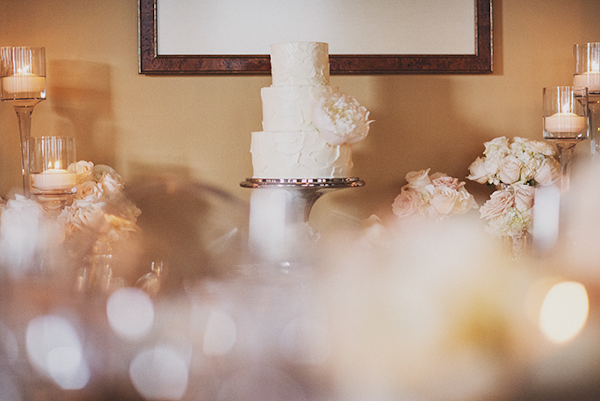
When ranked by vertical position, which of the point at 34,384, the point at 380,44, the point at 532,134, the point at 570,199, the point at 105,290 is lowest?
the point at 34,384

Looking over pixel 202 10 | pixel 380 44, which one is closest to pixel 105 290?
pixel 202 10

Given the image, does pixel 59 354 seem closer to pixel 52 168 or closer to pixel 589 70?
pixel 52 168

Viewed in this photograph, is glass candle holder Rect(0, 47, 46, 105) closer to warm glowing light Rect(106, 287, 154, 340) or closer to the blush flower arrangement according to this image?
warm glowing light Rect(106, 287, 154, 340)

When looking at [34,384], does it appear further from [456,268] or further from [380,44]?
[380,44]

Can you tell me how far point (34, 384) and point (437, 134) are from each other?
1490mm

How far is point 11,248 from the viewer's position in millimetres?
1925

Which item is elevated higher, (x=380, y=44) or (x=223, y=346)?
(x=380, y=44)

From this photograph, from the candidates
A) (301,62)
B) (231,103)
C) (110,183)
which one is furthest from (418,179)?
(110,183)

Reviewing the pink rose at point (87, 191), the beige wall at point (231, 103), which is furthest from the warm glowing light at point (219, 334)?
the beige wall at point (231, 103)

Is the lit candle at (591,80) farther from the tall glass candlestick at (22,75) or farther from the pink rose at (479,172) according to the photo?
the tall glass candlestick at (22,75)

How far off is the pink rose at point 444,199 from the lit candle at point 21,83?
1239 mm

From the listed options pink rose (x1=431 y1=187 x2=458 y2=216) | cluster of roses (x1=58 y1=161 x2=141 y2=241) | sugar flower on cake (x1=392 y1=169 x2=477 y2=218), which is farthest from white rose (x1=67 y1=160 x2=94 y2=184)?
pink rose (x1=431 y1=187 x2=458 y2=216)

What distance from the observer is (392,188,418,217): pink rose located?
2131 millimetres

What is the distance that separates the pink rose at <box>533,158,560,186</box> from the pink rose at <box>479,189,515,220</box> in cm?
9
